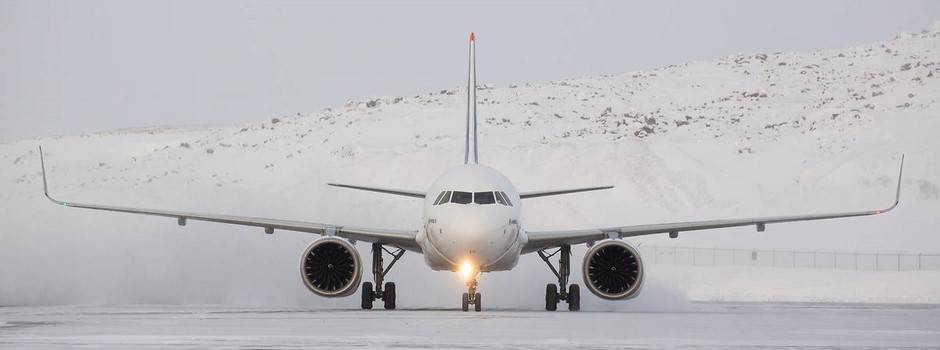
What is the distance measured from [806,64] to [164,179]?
70159 millimetres

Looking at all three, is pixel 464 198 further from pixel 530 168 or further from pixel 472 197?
pixel 530 168

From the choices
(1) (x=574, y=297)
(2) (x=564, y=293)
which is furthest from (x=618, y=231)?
(2) (x=564, y=293)

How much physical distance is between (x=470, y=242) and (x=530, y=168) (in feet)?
241

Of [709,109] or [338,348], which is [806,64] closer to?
[709,109]

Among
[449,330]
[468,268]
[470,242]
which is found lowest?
[449,330]

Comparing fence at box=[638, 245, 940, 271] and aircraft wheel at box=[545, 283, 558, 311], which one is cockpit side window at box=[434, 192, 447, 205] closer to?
aircraft wheel at box=[545, 283, 558, 311]

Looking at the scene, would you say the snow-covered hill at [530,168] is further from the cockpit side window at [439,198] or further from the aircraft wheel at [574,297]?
the cockpit side window at [439,198]

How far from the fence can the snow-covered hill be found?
2.64 m

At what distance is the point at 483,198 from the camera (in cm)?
3531

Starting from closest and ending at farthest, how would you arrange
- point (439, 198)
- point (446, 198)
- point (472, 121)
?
point (446, 198) < point (439, 198) < point (472, 121)

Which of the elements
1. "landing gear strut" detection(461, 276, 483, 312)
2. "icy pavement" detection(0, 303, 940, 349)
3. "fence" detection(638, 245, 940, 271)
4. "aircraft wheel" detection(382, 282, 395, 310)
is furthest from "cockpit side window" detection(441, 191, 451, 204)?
"fence" detection(638, 245, 940, 271)

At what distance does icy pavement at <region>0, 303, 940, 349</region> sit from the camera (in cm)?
2225

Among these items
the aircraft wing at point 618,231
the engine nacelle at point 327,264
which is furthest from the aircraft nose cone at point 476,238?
the aircraft wing at point 618,231

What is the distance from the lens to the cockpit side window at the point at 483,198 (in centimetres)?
3525
